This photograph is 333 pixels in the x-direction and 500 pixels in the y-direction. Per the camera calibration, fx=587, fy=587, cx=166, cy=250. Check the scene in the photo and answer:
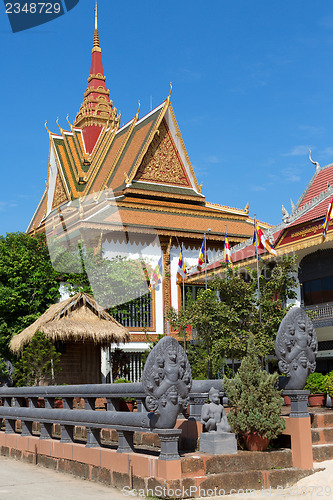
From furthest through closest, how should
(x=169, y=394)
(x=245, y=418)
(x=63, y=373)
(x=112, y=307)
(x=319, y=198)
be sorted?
(x=112, y=307), (x=319, y=198), (x=63, y=373), (x=245, y=418), (x=169, y=394)

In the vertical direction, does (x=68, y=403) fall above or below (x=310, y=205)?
below

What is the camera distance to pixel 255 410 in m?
7.67

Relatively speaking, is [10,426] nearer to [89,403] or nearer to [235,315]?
[89,403]

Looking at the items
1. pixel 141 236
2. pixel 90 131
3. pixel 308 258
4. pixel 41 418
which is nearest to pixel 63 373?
pixel 41 418

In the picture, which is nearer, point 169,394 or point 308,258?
point 169,394

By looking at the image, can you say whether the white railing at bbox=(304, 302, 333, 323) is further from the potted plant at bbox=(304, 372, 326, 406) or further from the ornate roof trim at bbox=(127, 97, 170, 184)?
the ornate roof trim at bbox=(127, 97, 170, 184)

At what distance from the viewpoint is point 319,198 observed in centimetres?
1839

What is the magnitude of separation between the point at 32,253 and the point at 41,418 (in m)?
10.2

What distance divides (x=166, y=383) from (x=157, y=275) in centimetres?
1698

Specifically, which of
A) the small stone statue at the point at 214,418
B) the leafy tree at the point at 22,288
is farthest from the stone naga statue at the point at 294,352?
the leafy tree at the point at 22,288

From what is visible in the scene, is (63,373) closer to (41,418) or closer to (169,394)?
(41,418)

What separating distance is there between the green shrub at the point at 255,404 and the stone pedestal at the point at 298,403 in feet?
1.04

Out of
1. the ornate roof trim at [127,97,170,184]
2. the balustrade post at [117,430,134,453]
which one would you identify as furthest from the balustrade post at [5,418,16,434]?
the ornate roof trim at [127,97,170,184]

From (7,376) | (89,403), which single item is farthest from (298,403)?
(7,376)
